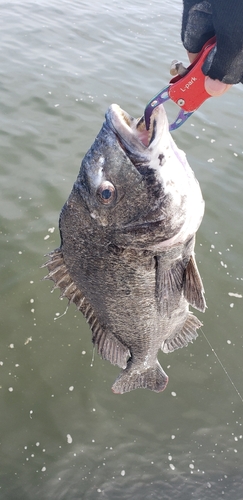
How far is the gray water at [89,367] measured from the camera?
333 centimetres

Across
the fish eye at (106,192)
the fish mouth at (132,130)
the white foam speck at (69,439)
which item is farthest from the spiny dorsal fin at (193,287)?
the white foam speck at (69,439)

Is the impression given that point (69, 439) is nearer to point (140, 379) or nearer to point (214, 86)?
point (140, 379)

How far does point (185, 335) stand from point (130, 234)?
4.29 ft

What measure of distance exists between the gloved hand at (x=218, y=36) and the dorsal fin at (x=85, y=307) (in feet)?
4.50

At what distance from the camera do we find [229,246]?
191 inches

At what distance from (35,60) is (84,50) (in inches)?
56.7

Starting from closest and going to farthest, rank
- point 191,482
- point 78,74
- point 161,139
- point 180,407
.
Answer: point 161,139 < point 191,482 < point 180,407 < point 78,74

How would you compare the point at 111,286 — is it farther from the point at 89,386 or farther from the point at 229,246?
the point at 229,246

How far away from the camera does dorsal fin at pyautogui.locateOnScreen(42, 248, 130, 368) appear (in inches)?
A: 95.8

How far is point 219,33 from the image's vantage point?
1.78 m

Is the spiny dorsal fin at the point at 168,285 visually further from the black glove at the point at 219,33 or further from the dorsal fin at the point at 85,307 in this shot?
the black glove at the point at 219,33

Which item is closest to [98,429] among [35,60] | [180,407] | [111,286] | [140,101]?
[180,407]

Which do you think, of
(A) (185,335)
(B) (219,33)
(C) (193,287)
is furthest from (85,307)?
(B) (219,33)

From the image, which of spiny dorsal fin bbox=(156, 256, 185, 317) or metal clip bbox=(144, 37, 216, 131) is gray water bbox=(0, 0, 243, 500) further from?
metal clip bbox=(144, 37, 216, 131)
